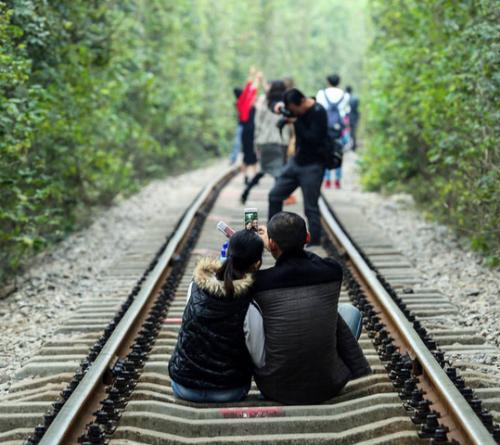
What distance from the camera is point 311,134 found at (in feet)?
34.9

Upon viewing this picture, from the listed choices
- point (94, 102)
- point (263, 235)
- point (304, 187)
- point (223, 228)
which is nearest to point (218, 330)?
point (223, 228)

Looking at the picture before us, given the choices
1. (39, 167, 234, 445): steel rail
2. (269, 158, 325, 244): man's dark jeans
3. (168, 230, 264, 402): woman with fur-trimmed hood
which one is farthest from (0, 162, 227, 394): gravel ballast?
(269, 158, 325, 244): man's dark jeans

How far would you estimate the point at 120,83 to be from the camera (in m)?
16.3

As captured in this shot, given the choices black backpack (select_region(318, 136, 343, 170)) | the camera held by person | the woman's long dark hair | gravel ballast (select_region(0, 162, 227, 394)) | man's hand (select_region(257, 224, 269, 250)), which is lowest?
gravel ballast (select_region(0, 162, 227, 394))

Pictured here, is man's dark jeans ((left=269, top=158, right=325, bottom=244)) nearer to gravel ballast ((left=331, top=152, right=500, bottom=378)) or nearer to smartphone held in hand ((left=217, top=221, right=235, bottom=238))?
gravel ballast ((left=331, top=152, right=500, bottom=378))

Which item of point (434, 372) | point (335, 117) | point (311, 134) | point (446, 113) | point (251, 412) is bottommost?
point (335, 117)

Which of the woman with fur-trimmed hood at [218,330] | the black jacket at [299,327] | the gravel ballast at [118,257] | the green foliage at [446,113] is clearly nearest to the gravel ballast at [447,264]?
the gravel ballast at [118,257]

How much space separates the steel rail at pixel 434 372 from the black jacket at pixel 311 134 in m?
1.64

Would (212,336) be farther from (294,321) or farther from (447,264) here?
(447,264)

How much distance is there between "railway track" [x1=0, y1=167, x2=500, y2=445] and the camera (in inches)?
208

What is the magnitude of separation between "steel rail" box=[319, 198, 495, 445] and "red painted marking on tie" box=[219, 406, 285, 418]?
93 centimetres

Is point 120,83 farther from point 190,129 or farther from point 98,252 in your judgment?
point 190,129

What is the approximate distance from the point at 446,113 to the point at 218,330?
7.49 m

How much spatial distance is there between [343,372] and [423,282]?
4.04m
